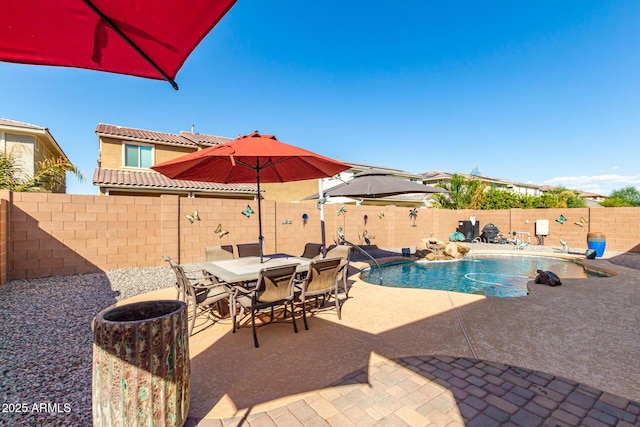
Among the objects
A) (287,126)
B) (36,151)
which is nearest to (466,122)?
(287,126)

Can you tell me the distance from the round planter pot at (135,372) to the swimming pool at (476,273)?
645cm

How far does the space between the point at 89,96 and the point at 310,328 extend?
14513mm

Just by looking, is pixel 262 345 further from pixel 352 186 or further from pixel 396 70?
pixel 396 70

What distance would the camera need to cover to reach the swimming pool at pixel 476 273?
25.1 feet

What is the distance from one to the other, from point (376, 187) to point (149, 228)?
6.59 metres

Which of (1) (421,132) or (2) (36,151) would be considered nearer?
(2) (36,151)

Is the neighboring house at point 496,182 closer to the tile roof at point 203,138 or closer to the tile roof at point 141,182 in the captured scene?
the tile roof at point 203,138

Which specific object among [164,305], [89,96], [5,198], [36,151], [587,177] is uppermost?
[587,177]

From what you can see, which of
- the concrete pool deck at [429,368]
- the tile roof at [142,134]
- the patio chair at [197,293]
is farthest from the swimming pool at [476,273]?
the tile roof at [142,134]

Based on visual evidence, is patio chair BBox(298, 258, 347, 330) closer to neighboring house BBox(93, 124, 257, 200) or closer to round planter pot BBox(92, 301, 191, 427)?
round planter pot BBox(92, 301, 191, 427)

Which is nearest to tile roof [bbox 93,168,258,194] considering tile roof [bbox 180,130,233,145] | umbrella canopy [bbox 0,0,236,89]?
tile roof [bbox 180,130,233,145]

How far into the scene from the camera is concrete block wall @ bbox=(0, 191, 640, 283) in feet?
22.1

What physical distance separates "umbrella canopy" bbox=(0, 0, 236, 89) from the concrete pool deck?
2603 millimetres

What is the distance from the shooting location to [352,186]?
29.2 feet
